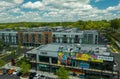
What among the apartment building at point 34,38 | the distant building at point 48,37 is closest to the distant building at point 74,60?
the distant building at point 48,37

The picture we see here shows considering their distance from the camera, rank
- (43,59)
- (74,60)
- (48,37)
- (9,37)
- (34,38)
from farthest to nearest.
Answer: (9,37) → (34,38) → (48,37) → (43,59) → (74,60)

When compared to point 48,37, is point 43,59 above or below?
below

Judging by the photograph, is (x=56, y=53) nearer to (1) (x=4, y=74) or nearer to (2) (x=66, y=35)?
(1) (x=4, y=74)

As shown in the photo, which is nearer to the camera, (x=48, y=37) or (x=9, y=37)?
(x=48, y=37)

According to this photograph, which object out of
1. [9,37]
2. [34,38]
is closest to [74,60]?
[34,38]

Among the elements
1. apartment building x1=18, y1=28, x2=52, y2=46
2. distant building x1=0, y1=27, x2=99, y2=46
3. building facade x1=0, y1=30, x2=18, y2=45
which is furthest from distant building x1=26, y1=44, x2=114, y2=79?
building facade x1=0, y1=30, x2=18, y2=45

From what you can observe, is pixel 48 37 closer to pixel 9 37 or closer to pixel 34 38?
pixel 34 38

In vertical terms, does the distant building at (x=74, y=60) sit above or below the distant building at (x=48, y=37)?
below

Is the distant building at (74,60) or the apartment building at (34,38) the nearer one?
the distant building at (74,60)

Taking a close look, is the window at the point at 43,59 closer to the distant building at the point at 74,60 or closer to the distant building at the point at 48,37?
the distant building at the point at 74,60

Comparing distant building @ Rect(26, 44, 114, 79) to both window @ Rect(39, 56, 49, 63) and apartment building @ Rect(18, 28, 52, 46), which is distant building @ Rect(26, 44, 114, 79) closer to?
window @ Rect(39, 56, 49, 63)

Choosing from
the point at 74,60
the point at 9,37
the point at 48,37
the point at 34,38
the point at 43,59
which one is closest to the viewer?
the point at 74,60
